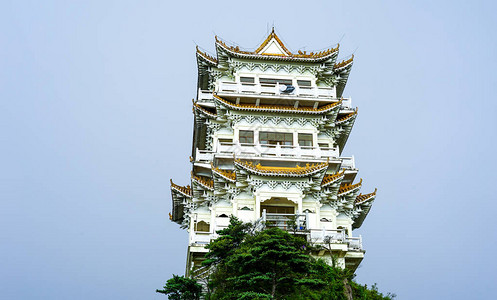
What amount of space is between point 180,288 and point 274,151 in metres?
9.96

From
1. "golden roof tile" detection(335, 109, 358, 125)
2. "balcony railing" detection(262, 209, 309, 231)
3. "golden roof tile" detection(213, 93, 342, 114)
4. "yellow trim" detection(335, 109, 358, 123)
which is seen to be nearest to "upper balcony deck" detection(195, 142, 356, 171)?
"golden roof tile" detection(213, 93, 342, 114)

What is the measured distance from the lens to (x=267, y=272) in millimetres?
19797

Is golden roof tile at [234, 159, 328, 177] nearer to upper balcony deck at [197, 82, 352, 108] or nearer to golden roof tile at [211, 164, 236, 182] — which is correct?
golden roof tile at [211, 164, 236, 182]

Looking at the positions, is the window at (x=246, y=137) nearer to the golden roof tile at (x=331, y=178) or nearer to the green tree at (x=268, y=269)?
the golden roof tile at (x=331, y=178)

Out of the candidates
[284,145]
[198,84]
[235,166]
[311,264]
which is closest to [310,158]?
[284,145]

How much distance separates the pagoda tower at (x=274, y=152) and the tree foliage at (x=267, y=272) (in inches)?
115

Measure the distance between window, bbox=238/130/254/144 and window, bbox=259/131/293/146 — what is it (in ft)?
1.63

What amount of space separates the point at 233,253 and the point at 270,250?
2.17 m

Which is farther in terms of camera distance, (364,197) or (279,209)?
(364,197)


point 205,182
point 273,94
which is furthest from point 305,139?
point 205,182

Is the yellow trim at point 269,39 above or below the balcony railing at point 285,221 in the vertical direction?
above

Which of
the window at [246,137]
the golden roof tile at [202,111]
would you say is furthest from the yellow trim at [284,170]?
the golden roof tile at [202,111]

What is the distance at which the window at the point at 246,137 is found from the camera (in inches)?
1176

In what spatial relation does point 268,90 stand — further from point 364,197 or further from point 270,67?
point 364,197
